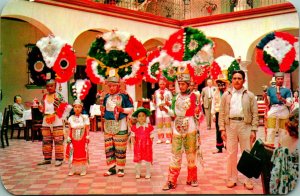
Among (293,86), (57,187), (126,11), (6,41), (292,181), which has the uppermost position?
(126,11)

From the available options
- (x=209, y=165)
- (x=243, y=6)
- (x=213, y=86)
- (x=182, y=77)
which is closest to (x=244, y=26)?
(x=243, y=6)

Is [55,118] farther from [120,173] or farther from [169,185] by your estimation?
[169,185]

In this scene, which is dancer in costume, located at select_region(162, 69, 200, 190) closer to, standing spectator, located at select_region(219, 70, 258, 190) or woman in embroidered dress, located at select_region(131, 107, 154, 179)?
standing spectator, located at select_region(219, 70, 258, 190)

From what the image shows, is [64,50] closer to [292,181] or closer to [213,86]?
[292,181]

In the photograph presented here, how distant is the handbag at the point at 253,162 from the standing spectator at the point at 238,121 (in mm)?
451

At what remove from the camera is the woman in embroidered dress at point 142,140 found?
5820 mm

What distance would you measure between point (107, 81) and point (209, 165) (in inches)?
96.7

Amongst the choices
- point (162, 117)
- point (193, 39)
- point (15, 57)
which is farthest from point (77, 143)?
point (15, 57)

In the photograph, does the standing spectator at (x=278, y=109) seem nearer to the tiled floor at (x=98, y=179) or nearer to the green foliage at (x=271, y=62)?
the green foliage at (x=271, y=62)

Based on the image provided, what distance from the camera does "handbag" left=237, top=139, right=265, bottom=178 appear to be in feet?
14.9

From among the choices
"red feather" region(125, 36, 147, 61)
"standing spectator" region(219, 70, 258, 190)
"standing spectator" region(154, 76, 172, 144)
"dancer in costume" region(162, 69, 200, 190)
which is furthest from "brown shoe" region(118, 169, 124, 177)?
"standing spectator" region(154, 76, 172, 144)

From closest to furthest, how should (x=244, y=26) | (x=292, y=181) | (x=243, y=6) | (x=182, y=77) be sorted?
(x=292, y=181)
(x=182, y=77)
(x=244, y=26)
(x=243, y=6)

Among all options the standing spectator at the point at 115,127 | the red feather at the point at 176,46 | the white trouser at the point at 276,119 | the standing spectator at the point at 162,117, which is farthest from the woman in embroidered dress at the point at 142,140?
the standing spectator at the point at 162,117

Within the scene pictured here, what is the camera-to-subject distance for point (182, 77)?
5.26m
